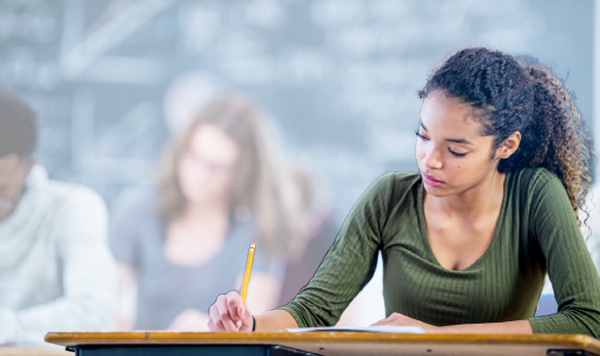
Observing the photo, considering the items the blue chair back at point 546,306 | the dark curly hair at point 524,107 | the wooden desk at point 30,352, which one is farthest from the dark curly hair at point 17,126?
the blue chair back at point 546,306

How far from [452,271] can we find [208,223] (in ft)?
4.97

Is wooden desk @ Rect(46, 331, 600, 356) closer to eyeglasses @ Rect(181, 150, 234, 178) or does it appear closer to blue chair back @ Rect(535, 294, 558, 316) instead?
blue chair back @ Rect(535, 294, 558, 316)

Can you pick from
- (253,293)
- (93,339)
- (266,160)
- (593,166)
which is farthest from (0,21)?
(593,166)

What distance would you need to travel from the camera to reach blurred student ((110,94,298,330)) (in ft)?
7.77

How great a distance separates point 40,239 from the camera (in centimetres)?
187

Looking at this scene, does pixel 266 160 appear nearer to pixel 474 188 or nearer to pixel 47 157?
pixel 47 157

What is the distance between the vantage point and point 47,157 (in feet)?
9.07

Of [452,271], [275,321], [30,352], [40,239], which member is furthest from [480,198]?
[40,239]

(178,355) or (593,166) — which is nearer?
(178,355)

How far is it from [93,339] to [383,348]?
1.30ft

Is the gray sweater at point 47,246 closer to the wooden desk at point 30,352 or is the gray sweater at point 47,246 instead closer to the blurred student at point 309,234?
the wooden desk at point 30,352

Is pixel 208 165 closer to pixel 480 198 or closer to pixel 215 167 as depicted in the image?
pixel 215 167

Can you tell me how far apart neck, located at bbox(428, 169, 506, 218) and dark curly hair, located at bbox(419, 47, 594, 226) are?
4 centimetres

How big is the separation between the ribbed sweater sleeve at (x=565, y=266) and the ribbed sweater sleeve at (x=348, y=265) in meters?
0.31
